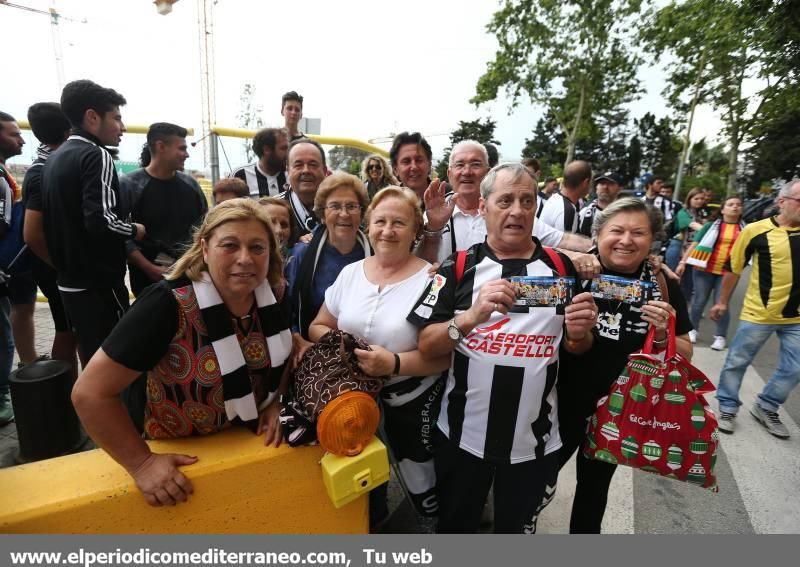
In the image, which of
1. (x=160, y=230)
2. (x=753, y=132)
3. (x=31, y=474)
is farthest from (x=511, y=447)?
(x=753, y=132)

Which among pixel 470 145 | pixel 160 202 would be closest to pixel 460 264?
pixel 470 145

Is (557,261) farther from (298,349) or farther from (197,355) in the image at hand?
(197,355)

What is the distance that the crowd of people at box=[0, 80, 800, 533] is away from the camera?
1.49 metres

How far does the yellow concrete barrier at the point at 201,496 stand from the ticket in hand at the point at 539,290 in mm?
1050

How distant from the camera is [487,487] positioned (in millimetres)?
1829

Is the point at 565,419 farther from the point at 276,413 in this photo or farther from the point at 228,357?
the point at 228,357

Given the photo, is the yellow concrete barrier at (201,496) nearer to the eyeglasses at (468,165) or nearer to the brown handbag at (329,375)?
the brown handbag at (329,375)

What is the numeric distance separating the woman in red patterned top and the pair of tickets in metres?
4.23

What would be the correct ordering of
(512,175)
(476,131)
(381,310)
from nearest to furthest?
(512,175)
(381,310)
(476,131)

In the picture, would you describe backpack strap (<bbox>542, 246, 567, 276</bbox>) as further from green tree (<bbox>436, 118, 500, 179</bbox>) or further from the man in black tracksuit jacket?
green tree (<bbox>436, 118, 500, 179</bbox>)

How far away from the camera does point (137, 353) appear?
4.49 feet

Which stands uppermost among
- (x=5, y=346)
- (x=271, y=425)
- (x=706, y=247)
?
(x=706, y=247)

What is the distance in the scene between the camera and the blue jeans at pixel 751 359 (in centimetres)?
340

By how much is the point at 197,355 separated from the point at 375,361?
684 millimetres
